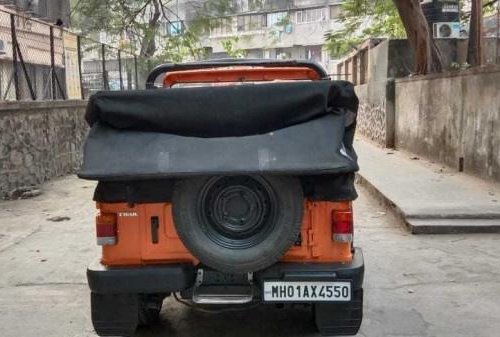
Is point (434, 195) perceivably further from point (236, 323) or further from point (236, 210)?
point (236, 210)

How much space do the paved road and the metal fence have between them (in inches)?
163

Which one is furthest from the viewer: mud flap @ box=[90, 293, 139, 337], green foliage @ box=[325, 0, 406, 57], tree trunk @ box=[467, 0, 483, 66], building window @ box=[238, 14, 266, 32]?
building window @ box=[238, 14, 266, 32]

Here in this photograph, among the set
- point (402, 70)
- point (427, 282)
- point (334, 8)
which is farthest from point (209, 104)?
point (334, 8)

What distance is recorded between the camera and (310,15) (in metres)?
48.0

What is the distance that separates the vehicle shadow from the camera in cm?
427

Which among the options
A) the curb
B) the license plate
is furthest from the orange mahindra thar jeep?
the curb

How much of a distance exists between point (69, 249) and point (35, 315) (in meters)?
2.07

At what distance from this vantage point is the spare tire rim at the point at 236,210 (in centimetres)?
352

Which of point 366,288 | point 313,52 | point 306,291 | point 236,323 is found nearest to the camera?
point 306,291

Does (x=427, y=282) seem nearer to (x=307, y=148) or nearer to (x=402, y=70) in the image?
(x=307, y=148)

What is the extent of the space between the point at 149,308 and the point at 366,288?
1.93m

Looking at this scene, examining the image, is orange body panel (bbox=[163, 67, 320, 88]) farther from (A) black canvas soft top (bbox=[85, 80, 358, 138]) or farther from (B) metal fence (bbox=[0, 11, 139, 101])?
(B) metal fence (bbox=[0, 11, 139, 101])

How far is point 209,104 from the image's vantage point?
138 inches

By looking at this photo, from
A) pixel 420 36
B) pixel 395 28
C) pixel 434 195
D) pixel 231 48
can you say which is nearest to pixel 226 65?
pixel 434 195
